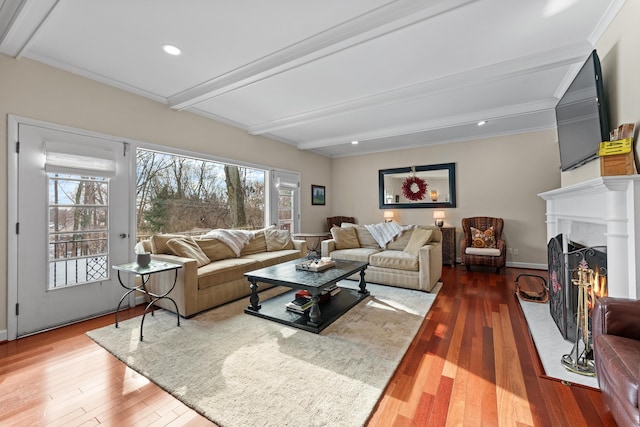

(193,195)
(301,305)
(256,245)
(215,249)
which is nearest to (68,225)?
(215,249)

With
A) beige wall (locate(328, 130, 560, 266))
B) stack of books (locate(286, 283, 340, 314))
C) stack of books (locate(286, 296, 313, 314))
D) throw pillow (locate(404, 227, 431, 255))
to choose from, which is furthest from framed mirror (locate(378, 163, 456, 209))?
stack of books (locate(286, 296, 313, 314))

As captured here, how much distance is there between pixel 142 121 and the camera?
11.1 feet

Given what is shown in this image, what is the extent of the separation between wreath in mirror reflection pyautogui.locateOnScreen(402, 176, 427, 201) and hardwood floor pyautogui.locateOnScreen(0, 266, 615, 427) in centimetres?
373

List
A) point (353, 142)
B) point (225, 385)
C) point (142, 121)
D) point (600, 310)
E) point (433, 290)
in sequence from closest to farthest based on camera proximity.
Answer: point (600, 310), point (225, 385), point (142, 121), point (433, 290), point (353, 142)

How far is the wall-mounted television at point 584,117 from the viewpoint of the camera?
2.00 m

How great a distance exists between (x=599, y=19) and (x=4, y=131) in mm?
5084

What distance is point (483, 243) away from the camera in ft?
16.0

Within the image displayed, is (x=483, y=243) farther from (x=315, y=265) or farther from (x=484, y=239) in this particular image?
(x=315, y=265)

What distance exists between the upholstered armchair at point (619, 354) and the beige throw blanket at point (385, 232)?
3001 millimetres

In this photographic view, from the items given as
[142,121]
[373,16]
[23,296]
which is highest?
[373,16]

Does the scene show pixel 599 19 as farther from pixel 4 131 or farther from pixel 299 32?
pixel 4 131

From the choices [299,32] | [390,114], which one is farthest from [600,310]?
[390,114]

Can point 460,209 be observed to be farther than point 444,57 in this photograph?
Yes

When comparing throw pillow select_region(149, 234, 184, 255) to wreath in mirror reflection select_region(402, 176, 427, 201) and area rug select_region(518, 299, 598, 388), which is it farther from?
wreath in mirror reflection select_region(402, 176, 427, 201)
